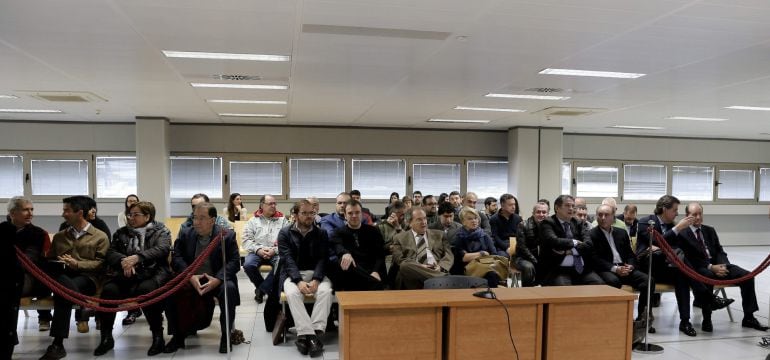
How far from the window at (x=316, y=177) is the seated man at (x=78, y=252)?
249 inches

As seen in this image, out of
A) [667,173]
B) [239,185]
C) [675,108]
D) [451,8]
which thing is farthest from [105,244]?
[667,173]

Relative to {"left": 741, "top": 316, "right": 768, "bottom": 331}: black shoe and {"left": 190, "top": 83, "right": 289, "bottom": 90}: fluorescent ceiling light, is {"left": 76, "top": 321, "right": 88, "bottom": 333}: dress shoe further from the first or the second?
{"left": 741, "top": 316, "right": 768, "bottom": 331}: black shoe

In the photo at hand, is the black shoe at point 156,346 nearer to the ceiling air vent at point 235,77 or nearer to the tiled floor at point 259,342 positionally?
the tiled floor at point 259,342

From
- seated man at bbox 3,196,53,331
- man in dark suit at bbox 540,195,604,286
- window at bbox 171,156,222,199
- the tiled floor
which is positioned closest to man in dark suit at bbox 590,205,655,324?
man in dark suit at bbox 540,195,604,286

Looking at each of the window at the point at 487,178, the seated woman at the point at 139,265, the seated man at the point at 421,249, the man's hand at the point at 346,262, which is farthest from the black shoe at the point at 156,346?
the window at the point at 487,178

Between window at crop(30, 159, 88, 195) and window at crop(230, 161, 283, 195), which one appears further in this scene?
window at crop(230, 161, 283, 195)

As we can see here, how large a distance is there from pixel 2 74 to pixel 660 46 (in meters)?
6.76

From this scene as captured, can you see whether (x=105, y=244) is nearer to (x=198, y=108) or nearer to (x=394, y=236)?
(x=394, y=236)

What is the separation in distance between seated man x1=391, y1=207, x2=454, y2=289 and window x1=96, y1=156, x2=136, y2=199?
7.74m

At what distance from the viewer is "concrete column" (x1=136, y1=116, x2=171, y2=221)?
929cm

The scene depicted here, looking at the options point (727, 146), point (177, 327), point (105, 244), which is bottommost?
point (177, 327)

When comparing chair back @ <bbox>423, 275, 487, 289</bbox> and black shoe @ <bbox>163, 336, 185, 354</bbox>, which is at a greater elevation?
chair back @ <bbox>423, 275, 487, 289</bbox>

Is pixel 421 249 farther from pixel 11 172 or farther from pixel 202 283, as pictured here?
pixel 11 172

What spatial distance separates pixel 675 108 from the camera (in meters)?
7.73
